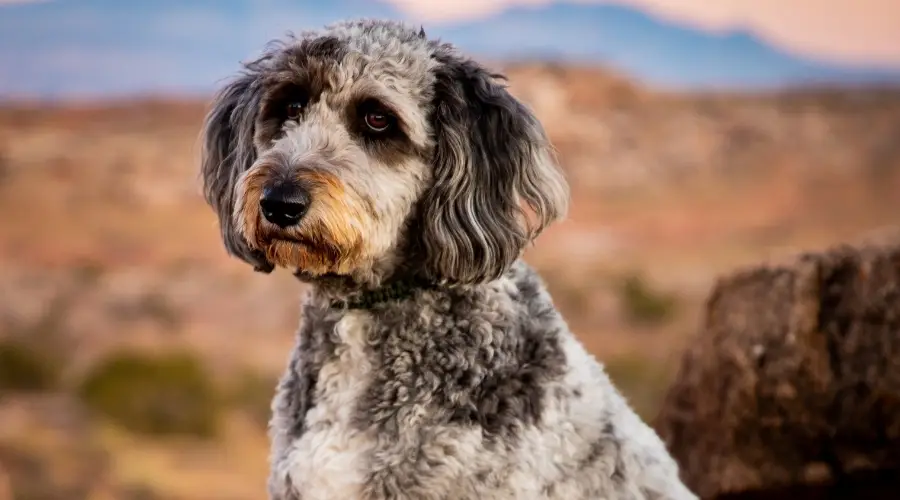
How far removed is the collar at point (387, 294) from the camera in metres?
2.68

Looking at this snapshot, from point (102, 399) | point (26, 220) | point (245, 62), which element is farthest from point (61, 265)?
point (245, 62)

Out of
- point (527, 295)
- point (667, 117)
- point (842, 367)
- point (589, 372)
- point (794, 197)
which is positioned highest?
point (667, 117)

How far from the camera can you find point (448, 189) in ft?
8.49

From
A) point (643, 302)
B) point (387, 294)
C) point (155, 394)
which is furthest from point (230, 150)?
point (643, 302)

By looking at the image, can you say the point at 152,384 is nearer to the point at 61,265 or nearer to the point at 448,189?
the point at 61,265

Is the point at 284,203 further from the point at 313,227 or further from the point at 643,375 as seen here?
the point at 643,375

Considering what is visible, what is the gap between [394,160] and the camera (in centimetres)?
261

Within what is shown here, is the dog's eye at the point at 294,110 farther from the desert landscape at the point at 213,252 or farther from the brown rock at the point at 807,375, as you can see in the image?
the desert landscape at the point at 213,252

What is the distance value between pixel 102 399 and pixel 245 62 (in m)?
4.19

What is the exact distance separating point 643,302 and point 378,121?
523 cm

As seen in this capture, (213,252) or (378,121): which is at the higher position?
(213,252)

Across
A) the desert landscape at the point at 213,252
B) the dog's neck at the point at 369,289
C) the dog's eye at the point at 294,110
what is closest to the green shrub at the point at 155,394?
the desert landscape at the point at 213,252

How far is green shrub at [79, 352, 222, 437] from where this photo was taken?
6461mm

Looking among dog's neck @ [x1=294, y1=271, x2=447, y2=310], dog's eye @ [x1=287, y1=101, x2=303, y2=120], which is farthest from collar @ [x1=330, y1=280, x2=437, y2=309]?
dog's eye @ [x1=287, y1=101, x2=303, y2=120]
